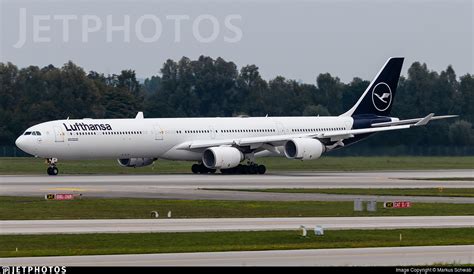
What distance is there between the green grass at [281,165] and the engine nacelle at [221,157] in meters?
5.14

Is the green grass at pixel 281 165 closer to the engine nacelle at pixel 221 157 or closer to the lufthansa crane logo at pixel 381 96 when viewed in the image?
the lufthansa crane logo at pixel 381 96

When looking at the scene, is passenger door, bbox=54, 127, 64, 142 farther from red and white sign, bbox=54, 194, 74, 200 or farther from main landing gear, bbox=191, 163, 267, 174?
red and white sign, bbox=54, 194, 74, 200

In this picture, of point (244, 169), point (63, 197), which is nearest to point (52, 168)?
point (244, 169)

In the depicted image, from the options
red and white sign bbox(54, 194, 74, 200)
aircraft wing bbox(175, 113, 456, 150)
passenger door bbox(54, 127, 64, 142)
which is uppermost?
passenger door bbox(54, 127, 64, 142)

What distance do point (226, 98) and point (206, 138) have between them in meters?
53.0

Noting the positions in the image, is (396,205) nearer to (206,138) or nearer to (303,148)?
(303,148)

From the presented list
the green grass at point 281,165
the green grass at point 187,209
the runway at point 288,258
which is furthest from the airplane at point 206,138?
the runway at point 288,258

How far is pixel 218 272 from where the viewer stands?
81.8ft

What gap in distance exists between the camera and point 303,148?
7350cm

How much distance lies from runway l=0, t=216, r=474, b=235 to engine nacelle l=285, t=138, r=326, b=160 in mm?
33447

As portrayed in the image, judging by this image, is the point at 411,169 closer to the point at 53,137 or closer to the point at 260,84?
the point at 53,137

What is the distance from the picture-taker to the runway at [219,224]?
3544 centimetres

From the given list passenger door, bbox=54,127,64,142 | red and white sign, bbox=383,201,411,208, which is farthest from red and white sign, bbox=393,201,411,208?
passenger door, bbox=54,127,64,142

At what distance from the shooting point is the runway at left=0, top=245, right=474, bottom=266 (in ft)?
88.3
